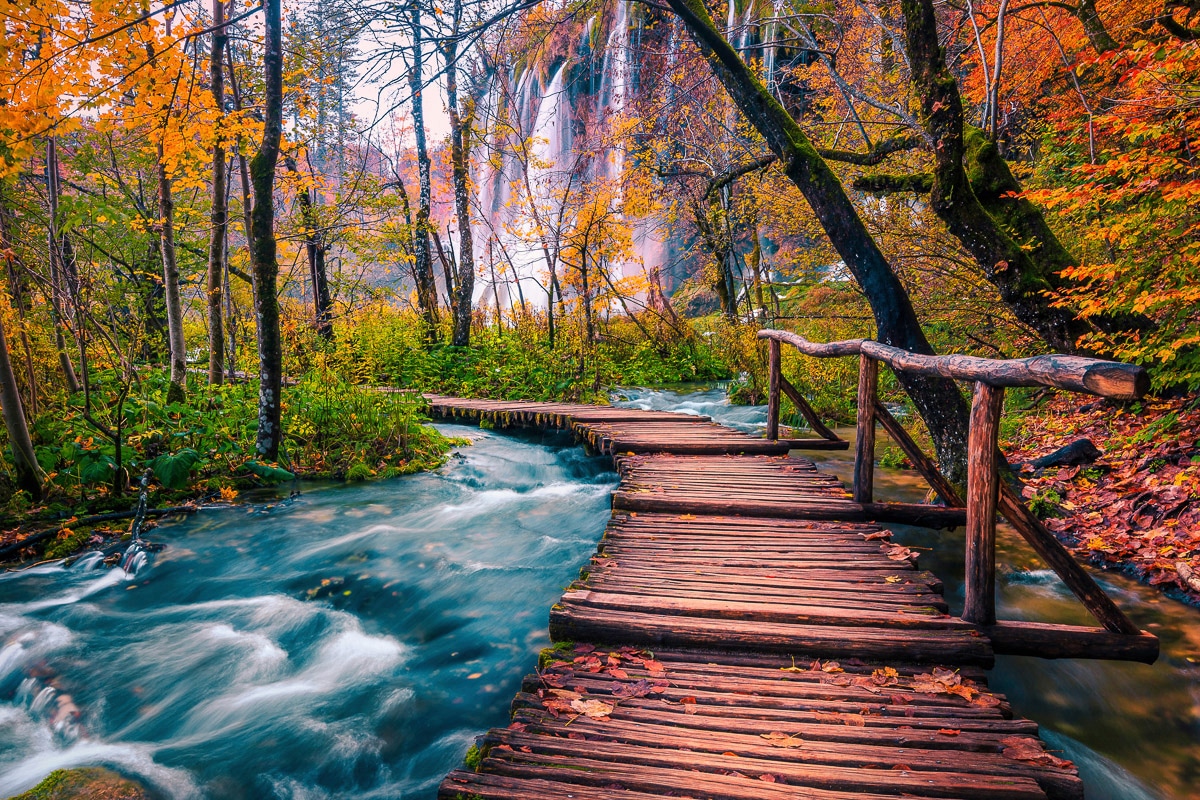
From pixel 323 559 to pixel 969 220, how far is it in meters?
6.70

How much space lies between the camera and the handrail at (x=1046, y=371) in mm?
2264

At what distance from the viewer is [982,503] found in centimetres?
307

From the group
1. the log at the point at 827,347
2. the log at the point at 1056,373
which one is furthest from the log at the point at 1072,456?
the log at the point at 1056,373

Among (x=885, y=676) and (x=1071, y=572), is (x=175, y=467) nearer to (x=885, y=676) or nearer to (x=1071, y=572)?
(x=885, y=676)

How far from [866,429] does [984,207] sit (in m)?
2.84

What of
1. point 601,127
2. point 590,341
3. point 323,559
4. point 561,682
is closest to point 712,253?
point 590,341

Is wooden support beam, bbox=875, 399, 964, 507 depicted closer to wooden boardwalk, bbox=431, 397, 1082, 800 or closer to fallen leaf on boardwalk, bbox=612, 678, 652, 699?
wooden boardwalk, bbox=431, 397, 1082, 800

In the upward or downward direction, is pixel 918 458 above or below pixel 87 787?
above

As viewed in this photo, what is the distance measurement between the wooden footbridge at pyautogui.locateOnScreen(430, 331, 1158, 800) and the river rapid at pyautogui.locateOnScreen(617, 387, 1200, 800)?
24.0 inches

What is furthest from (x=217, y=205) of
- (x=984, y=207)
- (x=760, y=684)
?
(x=984, y=207)

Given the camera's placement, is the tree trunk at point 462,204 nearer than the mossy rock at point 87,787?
No

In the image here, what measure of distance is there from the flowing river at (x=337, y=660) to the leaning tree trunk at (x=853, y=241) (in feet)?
3.61

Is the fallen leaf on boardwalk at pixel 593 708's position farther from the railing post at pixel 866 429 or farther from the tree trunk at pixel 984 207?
the tree trunk at pixel 984 207

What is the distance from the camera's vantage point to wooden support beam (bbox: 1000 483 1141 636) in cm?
309
